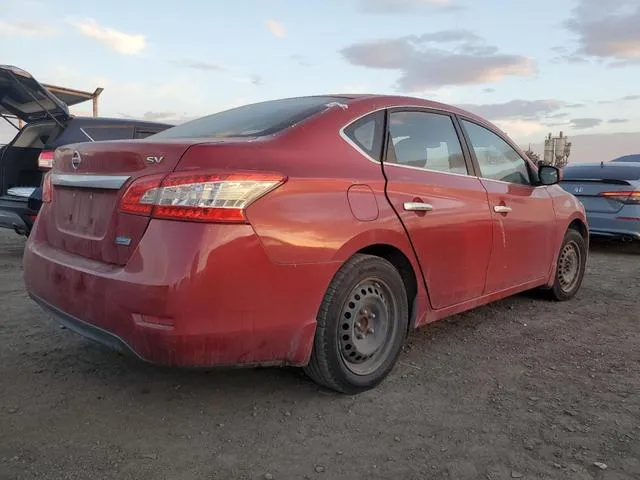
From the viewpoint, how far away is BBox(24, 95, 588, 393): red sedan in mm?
2436

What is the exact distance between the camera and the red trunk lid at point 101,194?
Answer: 256cm

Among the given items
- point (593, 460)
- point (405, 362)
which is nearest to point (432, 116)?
point (405, 362)

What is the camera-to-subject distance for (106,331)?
2572 mm

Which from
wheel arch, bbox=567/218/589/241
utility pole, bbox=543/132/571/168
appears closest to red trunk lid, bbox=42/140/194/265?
wheel arch, bbox=567/218/589/241

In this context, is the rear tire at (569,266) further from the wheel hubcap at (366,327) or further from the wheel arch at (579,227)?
the wheel hubcap at (366,327)

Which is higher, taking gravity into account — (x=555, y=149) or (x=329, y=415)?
(x=555, y=149)

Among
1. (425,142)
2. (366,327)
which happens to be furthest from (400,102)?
(366,327)

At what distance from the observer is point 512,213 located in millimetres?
4121

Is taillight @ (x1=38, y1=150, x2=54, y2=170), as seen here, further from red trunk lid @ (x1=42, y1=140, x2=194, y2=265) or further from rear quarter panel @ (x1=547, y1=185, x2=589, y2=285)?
rear quarter panel @ (x1=547, y1=185, x2=589, y2=285)

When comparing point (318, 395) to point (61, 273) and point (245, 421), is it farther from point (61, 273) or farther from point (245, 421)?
point (61, 273)

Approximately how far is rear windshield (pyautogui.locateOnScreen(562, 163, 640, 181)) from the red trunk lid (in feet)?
21.8

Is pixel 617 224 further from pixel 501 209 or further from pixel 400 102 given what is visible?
pixel 400 102

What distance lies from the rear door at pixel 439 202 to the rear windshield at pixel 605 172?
15.4ft

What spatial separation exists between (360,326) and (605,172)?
21.2ft
